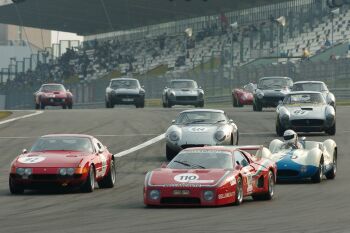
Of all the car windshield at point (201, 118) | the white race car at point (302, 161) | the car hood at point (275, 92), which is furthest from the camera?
the car hood at point (275, 92)

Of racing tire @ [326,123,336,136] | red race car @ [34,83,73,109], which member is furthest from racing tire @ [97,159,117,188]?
red race car @ [34,83,73,109]

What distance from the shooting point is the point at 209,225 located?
1399 cm

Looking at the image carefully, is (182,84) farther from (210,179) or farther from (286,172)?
(210,179)

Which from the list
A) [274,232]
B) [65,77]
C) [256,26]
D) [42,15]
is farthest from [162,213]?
[42,15]

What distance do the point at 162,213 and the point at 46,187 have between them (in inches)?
163

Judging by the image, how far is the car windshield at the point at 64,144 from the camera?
2072 centimetres

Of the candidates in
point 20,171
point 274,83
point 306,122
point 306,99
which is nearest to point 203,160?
point 20,171

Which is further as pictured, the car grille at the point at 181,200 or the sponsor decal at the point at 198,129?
the sponsor decal at the point at 198,129

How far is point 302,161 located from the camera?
2141cm

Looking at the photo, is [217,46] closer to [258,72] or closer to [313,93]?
[258,72]

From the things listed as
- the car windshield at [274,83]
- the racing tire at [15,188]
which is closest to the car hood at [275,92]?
the car windshield at [274,83]

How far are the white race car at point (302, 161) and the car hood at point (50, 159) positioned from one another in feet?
11.4

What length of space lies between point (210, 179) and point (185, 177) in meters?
0.38

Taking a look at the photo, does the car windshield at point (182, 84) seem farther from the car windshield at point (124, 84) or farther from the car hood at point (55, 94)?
the car hood at point (55, 94)
